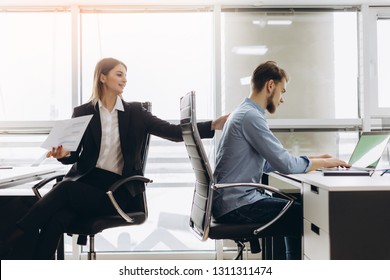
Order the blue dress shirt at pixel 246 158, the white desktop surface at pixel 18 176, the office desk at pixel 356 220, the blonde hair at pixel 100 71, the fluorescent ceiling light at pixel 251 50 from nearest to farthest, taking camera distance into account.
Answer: the office desk at pixel 356 220, the blue dress shirt at pixel 246 158, the white desktop surface at pixel 18 176, the blonde hair at pixel 100 71, the fluorescent ceiling light at pixel 251 50

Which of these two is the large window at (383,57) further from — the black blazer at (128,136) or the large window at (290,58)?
the black blazer at (128,136)

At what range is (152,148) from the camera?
3535 millimetres

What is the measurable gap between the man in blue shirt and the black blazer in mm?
414

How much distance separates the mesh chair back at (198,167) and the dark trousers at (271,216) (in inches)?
4.6

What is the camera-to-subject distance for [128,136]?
A: 7.49 feet

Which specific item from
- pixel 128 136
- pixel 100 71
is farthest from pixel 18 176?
pixel 100 71

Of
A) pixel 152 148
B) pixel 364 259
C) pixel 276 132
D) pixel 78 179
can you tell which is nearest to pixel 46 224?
pixel 78 179

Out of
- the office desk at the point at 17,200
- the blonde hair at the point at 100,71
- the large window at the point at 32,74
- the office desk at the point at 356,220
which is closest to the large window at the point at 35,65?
the large window at the point at 32,74

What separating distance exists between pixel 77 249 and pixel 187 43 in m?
1.91

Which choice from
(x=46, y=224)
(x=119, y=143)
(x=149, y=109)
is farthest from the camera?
(x=149, y=109)

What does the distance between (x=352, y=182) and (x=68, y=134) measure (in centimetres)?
134

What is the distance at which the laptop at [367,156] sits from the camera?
78.9 inches

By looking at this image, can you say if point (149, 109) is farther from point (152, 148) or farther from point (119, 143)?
point (152, 148)

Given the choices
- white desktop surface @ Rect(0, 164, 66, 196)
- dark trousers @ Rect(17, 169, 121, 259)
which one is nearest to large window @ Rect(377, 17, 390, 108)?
dark trousers @ Rect(17, 169, 121, 259)
